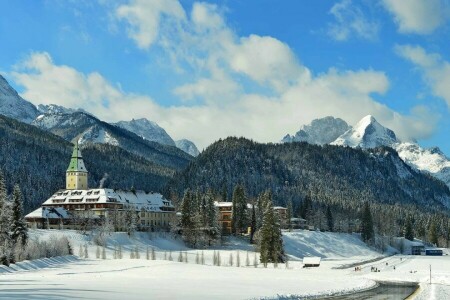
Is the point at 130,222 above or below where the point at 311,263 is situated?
above

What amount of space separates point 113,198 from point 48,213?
24.5 m

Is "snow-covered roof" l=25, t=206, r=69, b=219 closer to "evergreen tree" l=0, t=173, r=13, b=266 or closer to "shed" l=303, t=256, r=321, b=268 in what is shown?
"evergreen tree" l=0, t=173, r=13, b=266

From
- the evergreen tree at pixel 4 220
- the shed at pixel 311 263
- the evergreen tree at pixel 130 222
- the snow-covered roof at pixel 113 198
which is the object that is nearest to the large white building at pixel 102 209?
the snow-covered roof at pixel 113 198

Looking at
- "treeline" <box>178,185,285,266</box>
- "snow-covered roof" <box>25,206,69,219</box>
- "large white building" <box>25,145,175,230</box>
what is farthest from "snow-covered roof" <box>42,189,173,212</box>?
"treeline" <box>178,185,285,266</box>

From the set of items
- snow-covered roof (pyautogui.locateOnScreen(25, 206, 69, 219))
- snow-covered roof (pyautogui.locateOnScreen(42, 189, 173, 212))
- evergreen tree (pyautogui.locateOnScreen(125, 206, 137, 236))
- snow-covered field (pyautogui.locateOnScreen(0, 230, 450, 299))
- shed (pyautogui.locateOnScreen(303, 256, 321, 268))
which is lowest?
shed (pyautogui.locateOnScreen(303, 256, 321, 268))

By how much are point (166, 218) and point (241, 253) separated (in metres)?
49.5

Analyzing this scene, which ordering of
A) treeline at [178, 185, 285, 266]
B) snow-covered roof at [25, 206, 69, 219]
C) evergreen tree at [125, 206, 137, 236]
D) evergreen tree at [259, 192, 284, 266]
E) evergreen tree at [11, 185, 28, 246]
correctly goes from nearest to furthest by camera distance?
1. evergreen tree at [11, 185, 28, 246]
2. evergreen tree at [259, 192, 284, 266]
3. treeline at [178, 185, 285, 266]
4. evergreen tree at [125, 206, 137, 236]
5. snow-covered roof at [25, 206, 69, 219]

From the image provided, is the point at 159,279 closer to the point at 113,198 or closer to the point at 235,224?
the point at 235,224

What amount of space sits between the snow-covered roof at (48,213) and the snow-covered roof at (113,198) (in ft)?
45.1

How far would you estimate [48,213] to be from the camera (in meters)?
160

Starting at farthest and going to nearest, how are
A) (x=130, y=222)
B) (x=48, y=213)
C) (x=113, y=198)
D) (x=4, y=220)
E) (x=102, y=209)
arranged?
(x=113, y=198) < (x=102, y=209) < (x=48, y=213) < (x=130, y=222) < (x=4, y=220)

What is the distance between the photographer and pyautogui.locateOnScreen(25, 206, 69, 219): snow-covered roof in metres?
157

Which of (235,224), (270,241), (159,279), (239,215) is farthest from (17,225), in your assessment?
(235,224)

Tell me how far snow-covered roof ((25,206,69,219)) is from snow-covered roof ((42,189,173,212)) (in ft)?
45.1
